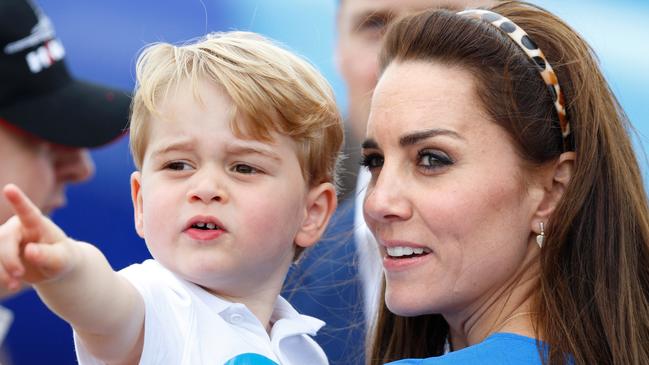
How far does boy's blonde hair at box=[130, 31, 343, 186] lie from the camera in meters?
2.57

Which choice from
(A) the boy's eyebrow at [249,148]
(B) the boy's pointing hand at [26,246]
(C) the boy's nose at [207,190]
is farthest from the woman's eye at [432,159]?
(B) the boy's pointing hand at [26,246]

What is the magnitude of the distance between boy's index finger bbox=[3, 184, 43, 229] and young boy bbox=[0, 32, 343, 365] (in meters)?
0.40

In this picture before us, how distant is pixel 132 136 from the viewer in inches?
105

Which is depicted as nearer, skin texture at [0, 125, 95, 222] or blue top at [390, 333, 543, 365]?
blue top at [390, 333, 543, 365]

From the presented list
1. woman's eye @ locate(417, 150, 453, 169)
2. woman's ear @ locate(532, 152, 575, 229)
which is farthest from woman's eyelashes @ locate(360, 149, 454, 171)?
woman's ear @ locate(532, 152, 575, 229)

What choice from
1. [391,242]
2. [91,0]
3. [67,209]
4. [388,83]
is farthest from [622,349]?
[91,0]

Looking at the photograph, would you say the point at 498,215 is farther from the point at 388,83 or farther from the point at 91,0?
the point at 91,0

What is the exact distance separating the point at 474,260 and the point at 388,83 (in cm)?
52

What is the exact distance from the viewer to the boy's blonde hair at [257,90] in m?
2.57

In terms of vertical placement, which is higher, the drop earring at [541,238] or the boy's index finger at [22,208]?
the boy's index finger at [22,208]

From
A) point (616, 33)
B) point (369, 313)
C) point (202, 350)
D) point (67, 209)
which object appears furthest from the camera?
point (616, 33)

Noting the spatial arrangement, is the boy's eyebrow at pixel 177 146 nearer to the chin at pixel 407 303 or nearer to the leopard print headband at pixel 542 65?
the chin at pixel 407 303

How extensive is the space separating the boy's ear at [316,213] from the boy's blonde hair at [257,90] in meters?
0.03

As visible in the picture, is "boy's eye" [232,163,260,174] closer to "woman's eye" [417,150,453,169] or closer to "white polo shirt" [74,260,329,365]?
"white polo shirt" [74,260,329,365]
